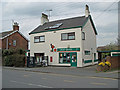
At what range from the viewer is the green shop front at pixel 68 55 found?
77.2 ft

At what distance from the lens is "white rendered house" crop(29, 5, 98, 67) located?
77.0ft

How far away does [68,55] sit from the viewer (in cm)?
2430

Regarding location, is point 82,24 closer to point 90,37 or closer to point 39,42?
point 90,37

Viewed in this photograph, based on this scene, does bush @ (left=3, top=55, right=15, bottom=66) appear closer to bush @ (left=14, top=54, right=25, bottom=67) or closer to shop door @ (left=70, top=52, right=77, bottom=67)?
bush @ (left=14, top=54, right=25, bottom=67)

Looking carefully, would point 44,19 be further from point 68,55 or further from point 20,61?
point 68,55

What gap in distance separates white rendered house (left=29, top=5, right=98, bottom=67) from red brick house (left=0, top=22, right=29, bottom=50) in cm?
1149

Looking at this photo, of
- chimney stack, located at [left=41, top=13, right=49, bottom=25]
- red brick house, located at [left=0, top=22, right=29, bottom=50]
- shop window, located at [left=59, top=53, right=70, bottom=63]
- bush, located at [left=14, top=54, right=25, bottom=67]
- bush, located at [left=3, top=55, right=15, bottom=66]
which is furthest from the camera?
red brick house, located at [left=0, top=22, right=29, bottom=50]

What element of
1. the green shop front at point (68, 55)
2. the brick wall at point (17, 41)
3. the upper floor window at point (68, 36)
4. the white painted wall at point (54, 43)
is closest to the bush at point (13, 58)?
the white painted wall at point (54, 43)

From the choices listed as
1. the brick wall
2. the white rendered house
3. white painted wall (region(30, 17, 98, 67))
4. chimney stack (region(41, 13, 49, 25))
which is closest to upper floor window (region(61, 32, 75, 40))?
the white rendered house

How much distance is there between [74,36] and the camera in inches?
942

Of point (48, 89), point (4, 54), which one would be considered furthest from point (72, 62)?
point (48, 89)

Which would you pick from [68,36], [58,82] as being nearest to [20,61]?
[68,36]

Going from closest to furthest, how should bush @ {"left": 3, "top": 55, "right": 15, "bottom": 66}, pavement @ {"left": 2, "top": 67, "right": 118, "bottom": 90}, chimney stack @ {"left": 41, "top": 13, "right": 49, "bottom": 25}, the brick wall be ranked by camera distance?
pavement @ {"left": 2, "top": 67, "right": 118, "bottom": 90}, bush @ {"left": 3, "top": 55, "right": 15, "bottom": 66}, chimney stack @ {"left": 41, "top": 13, "right": 49, "bottom": 25}, the brick wall

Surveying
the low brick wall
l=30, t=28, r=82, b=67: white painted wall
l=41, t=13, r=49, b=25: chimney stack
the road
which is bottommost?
the road
